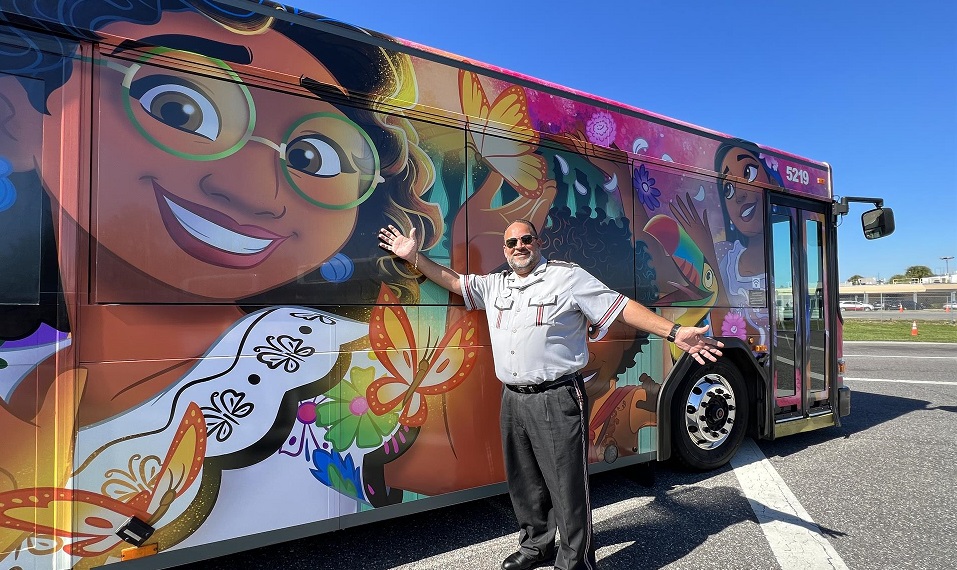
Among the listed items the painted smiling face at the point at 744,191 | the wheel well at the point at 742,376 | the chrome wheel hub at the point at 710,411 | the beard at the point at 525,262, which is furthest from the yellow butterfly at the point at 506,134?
the chrome wheel hub at the point at 710,411

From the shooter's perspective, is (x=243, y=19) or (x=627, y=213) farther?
(x=627, y=213)

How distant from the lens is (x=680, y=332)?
9.37ft

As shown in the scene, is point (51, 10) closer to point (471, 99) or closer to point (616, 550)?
point (471, 99)

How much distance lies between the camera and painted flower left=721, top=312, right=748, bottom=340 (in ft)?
15.6

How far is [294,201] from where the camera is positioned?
274 cm

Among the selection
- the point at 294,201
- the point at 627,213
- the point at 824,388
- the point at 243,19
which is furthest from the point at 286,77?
the point at 824,388

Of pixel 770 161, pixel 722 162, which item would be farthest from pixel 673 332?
pixel 770 161

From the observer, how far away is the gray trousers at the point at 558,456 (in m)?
2.86

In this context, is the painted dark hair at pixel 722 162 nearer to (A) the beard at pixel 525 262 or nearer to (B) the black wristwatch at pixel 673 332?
(B) the black wristwatch at pixel 673 332

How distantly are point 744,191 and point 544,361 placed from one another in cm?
318

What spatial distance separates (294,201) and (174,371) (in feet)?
3.24

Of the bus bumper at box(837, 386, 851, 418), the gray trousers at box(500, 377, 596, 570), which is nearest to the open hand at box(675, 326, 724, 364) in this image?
the gray trousers at box(500, 377, 596, 570)

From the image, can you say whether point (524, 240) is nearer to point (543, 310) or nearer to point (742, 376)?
point (543, 310)

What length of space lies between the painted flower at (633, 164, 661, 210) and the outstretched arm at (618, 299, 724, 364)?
1.50m
